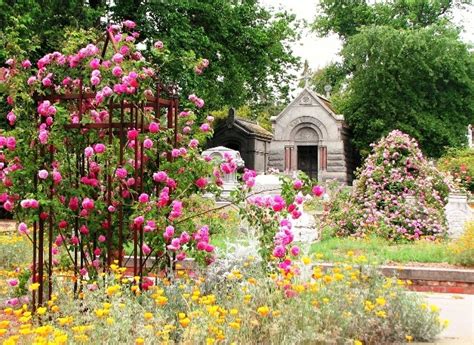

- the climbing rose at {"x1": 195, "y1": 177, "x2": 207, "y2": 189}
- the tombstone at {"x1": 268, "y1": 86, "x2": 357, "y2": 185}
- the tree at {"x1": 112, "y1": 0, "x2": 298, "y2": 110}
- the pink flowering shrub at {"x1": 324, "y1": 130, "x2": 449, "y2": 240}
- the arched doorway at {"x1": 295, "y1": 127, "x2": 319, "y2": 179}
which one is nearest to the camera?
the climbing rose at {"x1": 195, "y1": 177, "x2": 207, "y2": 189}

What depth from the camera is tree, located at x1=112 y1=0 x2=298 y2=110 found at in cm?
2112

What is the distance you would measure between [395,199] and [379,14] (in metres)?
28.9

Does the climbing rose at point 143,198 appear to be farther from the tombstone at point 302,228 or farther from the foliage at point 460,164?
the foliage at point 460,164

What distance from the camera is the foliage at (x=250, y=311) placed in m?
4.54

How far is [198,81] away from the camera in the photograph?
21.1 metres

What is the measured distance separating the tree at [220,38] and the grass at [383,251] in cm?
976

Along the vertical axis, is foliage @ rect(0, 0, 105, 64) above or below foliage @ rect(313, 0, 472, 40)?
below

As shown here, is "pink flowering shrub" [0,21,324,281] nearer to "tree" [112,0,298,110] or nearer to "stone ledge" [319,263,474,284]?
"stone ledge" [319,263,474,284]

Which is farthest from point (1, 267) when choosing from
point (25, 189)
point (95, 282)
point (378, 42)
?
point (378, 42)

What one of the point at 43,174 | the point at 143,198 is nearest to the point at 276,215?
the point at 143,198

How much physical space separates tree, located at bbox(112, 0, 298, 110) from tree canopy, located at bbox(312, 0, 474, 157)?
8659 mm

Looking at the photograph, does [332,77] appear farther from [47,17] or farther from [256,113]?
[47,17]

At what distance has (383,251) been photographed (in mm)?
10906

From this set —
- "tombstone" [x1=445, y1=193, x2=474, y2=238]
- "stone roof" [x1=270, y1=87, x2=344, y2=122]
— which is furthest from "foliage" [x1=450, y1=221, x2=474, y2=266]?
"stone roof" [x1=270, y1=87, x2=344, y2=122]
